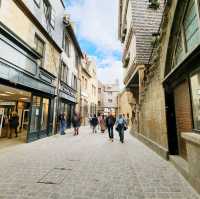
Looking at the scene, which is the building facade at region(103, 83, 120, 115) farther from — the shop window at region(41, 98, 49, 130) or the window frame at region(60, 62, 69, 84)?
the shop window at region(41, 98, 49, 130)

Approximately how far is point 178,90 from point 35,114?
8202 millimetres

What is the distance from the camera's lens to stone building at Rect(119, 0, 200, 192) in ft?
13.3

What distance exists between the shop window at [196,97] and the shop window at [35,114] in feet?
27.7

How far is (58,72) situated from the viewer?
13695 millimetres

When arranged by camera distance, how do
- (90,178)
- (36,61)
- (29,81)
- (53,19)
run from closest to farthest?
(90,178) < (29,81) < (36,61) < (53,19)

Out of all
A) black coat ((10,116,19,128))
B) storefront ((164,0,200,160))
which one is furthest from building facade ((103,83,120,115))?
storefront ((164,0,200,160))

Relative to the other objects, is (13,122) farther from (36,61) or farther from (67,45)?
(67,45)

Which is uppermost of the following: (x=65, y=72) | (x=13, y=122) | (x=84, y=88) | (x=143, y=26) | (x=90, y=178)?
(x=143, y=26)

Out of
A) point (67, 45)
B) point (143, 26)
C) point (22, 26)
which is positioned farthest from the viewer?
point (67, 45)

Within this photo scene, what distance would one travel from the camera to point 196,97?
434cm

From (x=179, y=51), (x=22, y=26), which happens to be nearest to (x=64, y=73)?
(x=22, y=26)

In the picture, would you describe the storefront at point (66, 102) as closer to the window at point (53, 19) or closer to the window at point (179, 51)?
the window at point (53, 19)

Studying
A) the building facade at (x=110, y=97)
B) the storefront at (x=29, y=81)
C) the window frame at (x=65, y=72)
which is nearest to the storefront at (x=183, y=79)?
the storefront at (x=29, y=81)

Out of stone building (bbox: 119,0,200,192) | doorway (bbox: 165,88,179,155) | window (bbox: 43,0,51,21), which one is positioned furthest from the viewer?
window (bbox: 43,0,51,21)
